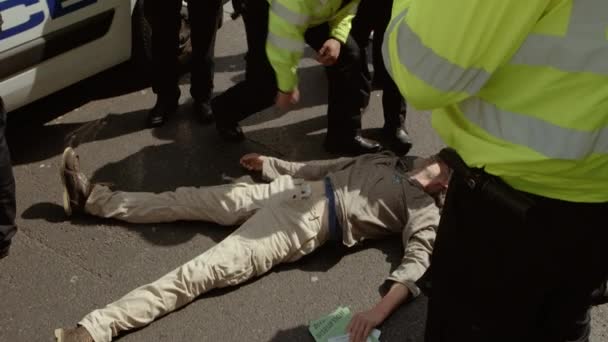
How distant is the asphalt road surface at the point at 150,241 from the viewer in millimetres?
2994

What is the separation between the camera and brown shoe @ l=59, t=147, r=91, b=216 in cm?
336

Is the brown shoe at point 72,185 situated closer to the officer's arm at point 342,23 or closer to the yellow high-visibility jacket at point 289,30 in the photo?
the yellow high-visibility jacket at point 289,30

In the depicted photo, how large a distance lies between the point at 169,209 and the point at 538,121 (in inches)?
86.7

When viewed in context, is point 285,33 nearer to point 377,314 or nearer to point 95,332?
point 377,314

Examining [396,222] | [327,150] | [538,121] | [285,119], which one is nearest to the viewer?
[538,121]

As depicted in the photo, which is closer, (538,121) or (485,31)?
(485,31)

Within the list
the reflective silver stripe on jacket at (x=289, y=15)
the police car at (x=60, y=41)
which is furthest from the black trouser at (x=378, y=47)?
the police car at (x=60, y=41)

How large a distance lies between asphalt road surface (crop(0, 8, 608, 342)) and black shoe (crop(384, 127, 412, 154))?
0.11 m

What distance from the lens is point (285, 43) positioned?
2930mm

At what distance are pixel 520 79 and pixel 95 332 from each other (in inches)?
77.4

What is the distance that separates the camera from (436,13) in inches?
60.2

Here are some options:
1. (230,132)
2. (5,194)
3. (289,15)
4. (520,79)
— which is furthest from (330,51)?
(520,79)

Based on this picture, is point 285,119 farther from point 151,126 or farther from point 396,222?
point 396,222

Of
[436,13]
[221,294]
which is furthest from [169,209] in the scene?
[436,13]
